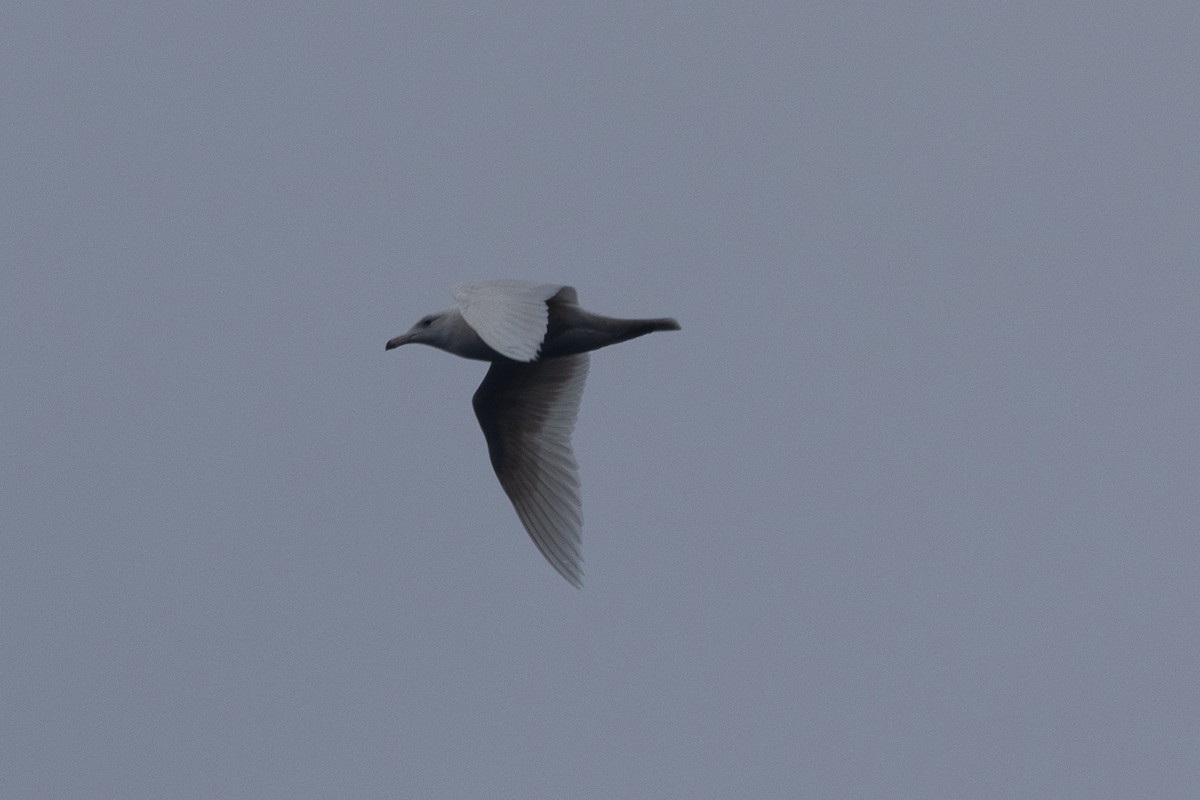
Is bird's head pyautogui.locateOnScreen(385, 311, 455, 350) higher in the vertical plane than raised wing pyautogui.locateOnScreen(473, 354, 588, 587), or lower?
higher

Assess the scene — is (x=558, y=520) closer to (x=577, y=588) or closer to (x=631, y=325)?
(x=577, y=588)

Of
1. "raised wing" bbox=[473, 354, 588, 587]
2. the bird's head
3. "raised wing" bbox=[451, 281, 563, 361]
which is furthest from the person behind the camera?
"raised wing" bbox=[473, 354, 588, 587]

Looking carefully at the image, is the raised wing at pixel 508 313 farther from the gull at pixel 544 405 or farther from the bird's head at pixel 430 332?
the bird's head at pixel 430 332

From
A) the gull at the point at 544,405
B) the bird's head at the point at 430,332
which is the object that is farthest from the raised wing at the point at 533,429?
the bird's head at the point at 430,332

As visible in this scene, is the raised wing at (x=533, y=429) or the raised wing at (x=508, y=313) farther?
the raised wing at (x=533, y=429)

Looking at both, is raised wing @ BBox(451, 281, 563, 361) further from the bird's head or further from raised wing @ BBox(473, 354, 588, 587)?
raised wing @ BBox(473, 354, 588, 587)

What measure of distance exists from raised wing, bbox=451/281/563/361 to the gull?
1.57 metres

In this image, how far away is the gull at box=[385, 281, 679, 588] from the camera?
1636 centimetres

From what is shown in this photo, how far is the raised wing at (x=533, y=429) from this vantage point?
57.0 feet

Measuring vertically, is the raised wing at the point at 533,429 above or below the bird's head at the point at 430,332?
below

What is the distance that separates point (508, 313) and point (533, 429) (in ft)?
13.2

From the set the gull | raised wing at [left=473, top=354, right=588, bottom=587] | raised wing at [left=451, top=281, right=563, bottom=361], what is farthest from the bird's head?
raised wing at [left=451, top=281, right=563, bottom=361]

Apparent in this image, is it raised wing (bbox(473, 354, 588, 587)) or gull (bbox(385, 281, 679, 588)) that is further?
raised wing (bbox(473, 354, 588, 587))

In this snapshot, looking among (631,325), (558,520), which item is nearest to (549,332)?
(631,325)
